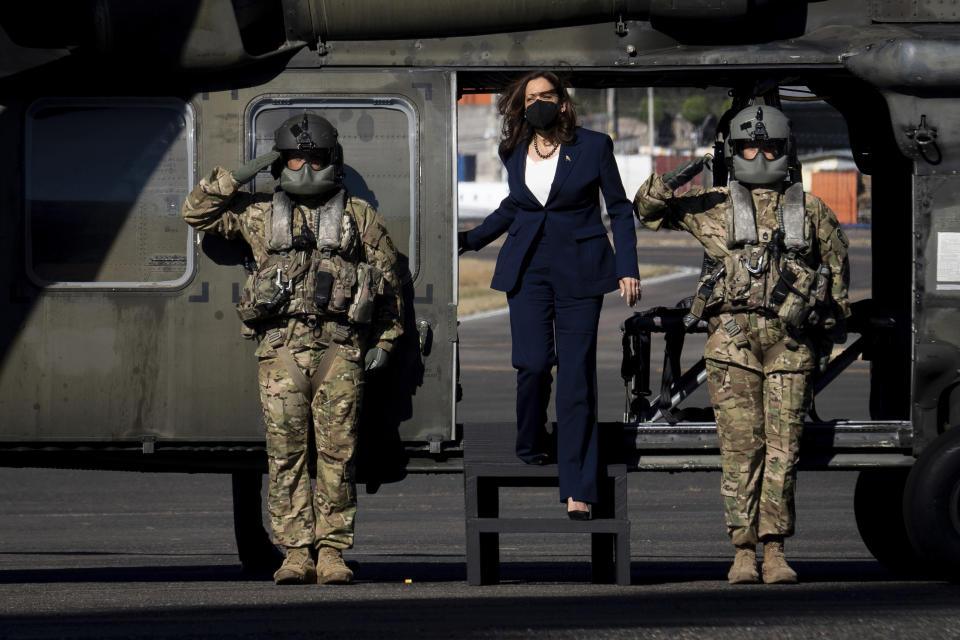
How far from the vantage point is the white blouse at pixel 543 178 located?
741 cm

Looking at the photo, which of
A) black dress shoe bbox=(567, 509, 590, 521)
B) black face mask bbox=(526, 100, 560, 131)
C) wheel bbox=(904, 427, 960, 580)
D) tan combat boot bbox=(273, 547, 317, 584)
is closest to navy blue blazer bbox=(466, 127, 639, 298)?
black face mask bbox=(526, 100, 560, 131)

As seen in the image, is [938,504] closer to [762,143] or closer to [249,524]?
[762,143]

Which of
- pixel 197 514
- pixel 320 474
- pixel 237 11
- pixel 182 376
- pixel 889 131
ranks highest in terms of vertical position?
pixel 237 11

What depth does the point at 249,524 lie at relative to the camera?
923 centimetres

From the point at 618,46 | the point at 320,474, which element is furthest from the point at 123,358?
the point at 618,46

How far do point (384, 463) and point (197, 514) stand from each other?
16.5 ft

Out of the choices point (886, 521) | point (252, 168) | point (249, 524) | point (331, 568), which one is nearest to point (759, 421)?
point (886, 521)

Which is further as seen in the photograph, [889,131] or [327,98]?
[889,131]

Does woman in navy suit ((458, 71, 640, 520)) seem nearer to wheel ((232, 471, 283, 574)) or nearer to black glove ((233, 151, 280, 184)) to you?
black glove ((233, 151, 280, 184))

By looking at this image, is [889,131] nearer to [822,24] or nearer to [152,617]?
[822,24]

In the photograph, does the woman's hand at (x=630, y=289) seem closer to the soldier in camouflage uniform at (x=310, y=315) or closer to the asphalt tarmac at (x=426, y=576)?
the soldier in camouflage uniform at (x=310, y=315)

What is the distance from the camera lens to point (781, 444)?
24.5 ft

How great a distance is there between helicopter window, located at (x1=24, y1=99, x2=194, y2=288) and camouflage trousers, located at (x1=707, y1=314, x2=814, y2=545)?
111 inches

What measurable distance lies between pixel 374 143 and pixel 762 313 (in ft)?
7.04
